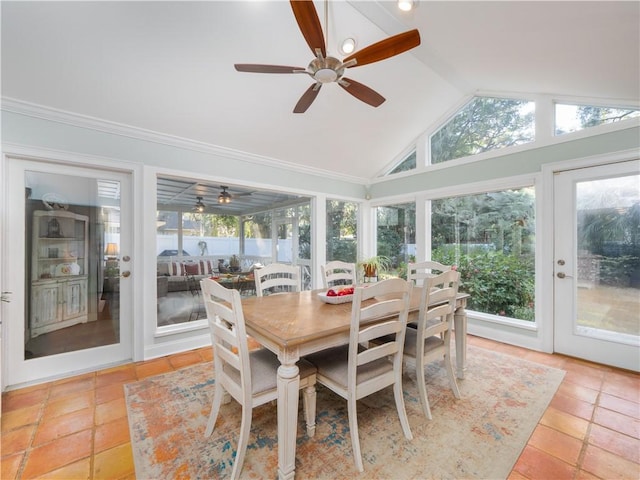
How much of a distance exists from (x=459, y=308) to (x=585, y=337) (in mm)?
1629

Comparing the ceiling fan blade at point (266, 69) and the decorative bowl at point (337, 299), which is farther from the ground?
the ceiling fan blade at point (266, 69)

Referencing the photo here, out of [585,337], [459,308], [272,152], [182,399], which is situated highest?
[272,152]

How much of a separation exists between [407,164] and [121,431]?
183 inches

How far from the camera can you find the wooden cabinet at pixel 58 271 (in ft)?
8.49

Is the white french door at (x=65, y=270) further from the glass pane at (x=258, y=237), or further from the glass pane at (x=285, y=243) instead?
the glass pane at (x=258, y=237)

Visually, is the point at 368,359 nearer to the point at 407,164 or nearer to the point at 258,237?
the point at 407,164

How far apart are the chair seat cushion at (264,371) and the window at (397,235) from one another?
126 inches

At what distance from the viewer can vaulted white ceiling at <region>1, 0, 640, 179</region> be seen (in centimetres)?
200

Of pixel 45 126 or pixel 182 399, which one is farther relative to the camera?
pixel 45 126

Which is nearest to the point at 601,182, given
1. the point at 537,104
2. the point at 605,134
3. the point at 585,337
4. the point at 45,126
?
the point at 605,134

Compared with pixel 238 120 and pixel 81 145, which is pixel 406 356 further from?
pixel 81 145

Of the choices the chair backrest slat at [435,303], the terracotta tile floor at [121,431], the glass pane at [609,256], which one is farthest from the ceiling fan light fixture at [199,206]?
the glass pane at [609,256]

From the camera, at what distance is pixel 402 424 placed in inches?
69.9

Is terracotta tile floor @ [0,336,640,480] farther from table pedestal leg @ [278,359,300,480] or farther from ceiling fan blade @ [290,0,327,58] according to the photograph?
ceiling fan blade @ [290,0,327,58]
